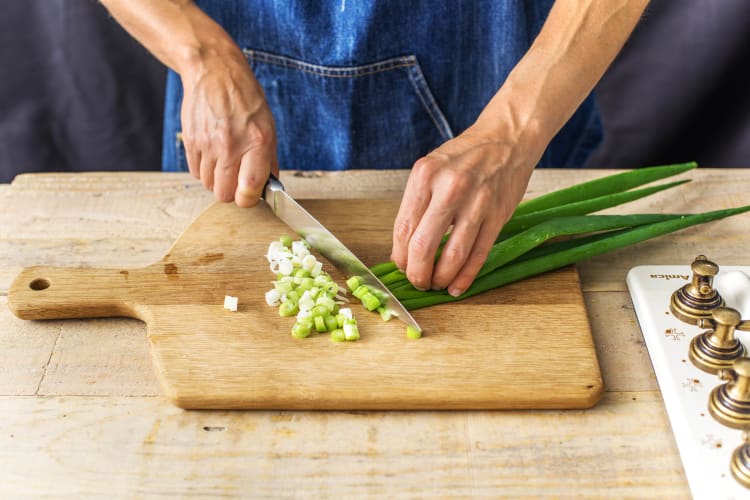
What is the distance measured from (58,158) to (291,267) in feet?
5.87

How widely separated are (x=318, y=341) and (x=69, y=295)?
0.50 meters

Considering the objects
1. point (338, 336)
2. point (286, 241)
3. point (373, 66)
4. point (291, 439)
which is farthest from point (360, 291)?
point (373, 66)

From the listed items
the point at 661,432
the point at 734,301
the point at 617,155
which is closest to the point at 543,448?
the point at 661,432

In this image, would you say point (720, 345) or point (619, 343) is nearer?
point (720, 345)

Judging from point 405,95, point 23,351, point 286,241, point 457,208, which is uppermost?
point 457,208

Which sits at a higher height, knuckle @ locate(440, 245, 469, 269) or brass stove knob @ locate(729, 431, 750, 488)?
brass stove knob @ locate(729, 431, 750, 488)

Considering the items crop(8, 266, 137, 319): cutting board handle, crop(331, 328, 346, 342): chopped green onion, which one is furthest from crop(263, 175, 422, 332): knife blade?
crop(8, 266, 137, 319): cutting board handle

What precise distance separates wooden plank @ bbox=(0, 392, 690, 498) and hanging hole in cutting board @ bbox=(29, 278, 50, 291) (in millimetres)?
268

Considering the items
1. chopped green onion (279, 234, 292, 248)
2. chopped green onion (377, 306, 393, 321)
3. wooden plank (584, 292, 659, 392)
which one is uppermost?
wooden plank (584, 292, 659, 392)

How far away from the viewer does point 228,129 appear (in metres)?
1.68

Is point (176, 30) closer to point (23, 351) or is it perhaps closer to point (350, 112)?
point (350, 112)

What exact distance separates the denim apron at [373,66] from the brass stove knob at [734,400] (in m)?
1.05

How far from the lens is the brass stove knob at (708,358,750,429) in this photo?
1252 millimetres

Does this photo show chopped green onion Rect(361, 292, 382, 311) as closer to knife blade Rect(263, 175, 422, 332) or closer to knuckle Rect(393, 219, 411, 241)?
knife blade Rect(263, 175, 422, 332)
